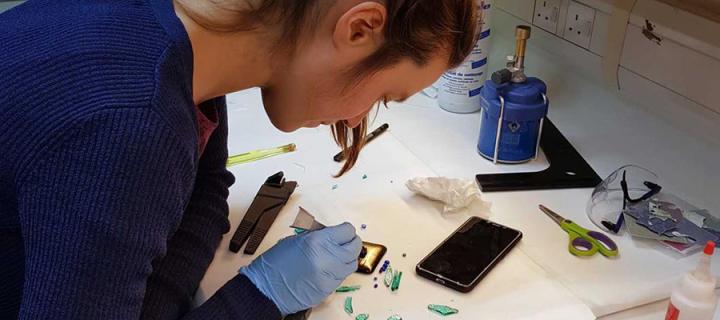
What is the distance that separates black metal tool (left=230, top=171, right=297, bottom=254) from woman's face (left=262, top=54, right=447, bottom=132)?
18cm

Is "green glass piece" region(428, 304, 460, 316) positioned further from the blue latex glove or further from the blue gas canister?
the blue gas canister

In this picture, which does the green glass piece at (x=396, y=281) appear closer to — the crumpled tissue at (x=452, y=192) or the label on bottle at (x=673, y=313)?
the crumpled tissue at (x=452, y=192)

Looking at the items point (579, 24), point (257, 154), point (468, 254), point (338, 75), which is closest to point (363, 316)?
point (468, 254)

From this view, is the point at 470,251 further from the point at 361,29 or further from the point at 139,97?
the point at 139,97

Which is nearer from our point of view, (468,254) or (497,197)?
(468,254)

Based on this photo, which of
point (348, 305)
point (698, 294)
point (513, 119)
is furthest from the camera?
point (513, 119)

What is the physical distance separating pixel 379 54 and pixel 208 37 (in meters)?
0.16

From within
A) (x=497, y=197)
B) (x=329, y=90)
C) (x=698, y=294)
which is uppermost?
(x=329, y=90)

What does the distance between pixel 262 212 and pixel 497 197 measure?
338 mm

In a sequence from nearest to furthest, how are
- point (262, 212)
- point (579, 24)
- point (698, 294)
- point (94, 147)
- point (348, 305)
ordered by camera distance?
1. point (94, 147)
2. point (698, 294)
3. point (348, 305)
4. point (262, 212)
5. point (579, 24)

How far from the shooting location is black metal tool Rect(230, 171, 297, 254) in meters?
0.84

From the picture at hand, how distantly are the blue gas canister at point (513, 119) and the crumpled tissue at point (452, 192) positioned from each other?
117mm

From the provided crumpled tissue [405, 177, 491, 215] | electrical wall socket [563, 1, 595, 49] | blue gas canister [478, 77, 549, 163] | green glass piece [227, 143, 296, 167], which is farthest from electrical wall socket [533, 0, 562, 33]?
green glass piece [227, 143, 296, 167]

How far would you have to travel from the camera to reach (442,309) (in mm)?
725
